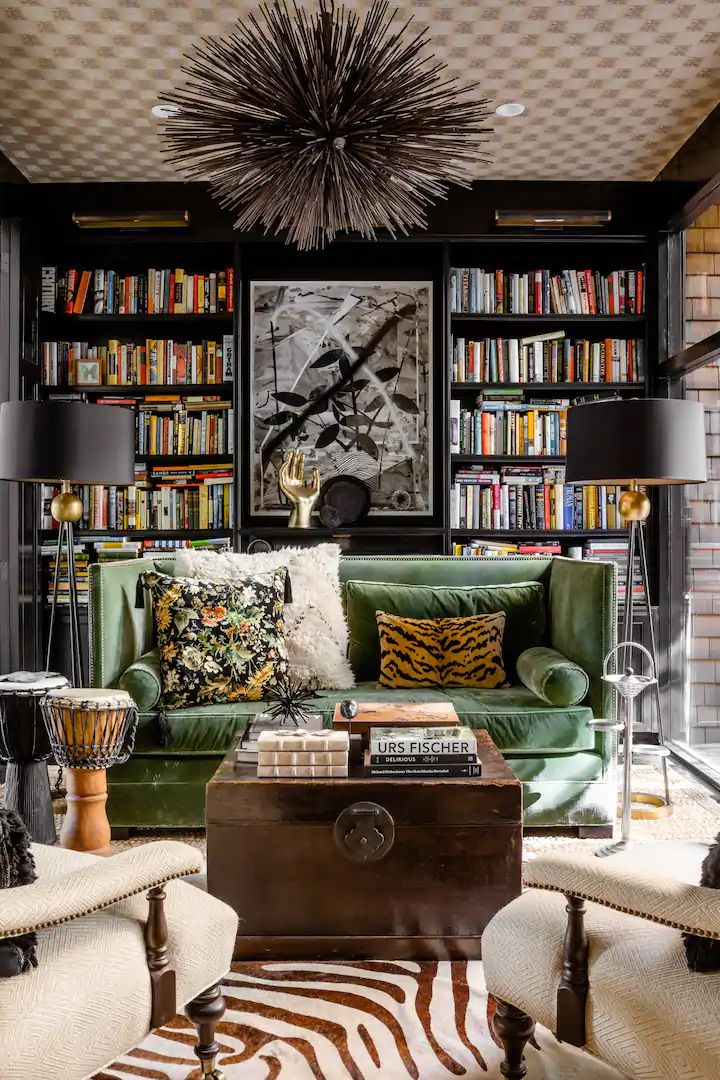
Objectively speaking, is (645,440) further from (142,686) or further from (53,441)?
(53,441)

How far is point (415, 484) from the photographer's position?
4.71 m

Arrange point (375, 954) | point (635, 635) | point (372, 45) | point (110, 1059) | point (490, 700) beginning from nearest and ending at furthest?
point (110, 1059) → point (375, 954) → point (372, 45) → point (490, 700) → point (635, 635)

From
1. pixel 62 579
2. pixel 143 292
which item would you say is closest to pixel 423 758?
pixel 62 579

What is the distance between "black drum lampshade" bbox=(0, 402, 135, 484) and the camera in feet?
10.5

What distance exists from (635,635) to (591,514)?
0.69 m

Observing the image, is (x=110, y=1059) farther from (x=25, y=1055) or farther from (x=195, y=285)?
(x=195, y=285)

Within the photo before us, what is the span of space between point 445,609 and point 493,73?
223 centimetres

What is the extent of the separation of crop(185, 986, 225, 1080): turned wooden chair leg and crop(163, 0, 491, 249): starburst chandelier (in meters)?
2.16

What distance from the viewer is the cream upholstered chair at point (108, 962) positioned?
43.6 inches

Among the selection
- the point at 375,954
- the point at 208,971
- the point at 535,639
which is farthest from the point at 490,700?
the point at 208,971

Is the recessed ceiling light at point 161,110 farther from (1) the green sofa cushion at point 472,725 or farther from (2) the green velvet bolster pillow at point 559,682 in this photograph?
(2) the green velvet bolster pillow at point 559,682

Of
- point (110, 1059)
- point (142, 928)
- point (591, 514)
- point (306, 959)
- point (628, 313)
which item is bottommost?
→ point (306, 959)

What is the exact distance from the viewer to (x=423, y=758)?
78.9 inches

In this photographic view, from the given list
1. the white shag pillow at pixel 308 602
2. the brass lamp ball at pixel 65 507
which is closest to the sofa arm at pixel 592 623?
the white shag pillow at pixel 308 602
